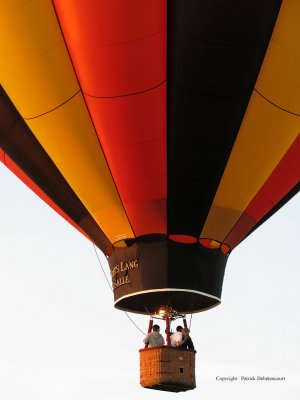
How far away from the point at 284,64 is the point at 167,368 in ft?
12.0

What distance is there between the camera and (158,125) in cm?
Answer: 945

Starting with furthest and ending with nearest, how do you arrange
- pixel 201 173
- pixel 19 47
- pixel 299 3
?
1. pixel 201 173
2. pixel 19 47
3. pixel 299 3

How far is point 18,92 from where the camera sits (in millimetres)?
9688

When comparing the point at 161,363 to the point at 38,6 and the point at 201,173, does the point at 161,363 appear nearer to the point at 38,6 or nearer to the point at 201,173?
the point at 201,173

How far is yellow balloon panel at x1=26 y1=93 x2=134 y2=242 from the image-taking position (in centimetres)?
972

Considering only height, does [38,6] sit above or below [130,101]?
above

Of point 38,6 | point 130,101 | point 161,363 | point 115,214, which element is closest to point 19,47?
point 38,6

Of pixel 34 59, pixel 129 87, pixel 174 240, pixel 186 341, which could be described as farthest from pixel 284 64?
pixel 186 341

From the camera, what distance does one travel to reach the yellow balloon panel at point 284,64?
8688 millimetres

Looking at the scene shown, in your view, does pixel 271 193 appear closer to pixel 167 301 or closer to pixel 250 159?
pixel 250 159

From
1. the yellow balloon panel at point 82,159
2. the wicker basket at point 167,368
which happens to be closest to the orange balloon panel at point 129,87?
the yellow balloon panel at point 82,159

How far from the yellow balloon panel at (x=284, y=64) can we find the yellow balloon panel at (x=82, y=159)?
6.65 ft

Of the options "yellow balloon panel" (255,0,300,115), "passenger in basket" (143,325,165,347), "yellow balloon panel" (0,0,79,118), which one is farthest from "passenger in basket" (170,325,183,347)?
"yellow balloon panel" (0,0,79,118)

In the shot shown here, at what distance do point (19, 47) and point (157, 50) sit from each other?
5.04ft
